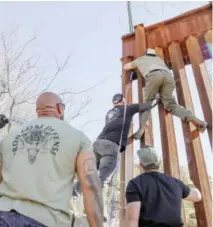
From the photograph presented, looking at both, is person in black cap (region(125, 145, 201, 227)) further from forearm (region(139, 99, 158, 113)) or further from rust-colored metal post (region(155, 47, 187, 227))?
forearm (region(139, 99, 158, 113))

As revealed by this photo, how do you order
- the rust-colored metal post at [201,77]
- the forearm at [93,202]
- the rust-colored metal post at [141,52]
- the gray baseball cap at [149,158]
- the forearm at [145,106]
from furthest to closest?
1. the forearm at [145,106]
2. the rust-colored metal post at [141,52]
3. the rust-colored metal post at [201,77]
4. the gray baseball cap at [149,158]
5. the forearm at [93,202]

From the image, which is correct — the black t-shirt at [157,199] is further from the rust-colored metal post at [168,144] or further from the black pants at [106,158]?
the black pants at [106,158]

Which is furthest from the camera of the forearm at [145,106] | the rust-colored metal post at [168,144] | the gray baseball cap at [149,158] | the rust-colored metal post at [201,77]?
the forearm at [145,106]

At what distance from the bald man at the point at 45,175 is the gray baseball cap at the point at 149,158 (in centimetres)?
61

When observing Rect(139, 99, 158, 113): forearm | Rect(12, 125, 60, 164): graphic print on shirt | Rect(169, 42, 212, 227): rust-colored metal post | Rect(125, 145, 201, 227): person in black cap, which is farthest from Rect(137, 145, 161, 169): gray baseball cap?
Rect(139, 99, 158, 113): forearm

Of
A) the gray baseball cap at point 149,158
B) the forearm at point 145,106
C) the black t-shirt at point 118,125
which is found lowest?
the gray baseball cap at point 149,158

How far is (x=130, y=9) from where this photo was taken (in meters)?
7.80

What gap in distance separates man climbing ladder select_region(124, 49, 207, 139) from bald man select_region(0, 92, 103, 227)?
7.47 feet

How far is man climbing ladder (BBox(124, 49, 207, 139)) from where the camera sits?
4.03 m

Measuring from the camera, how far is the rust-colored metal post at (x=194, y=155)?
297cm

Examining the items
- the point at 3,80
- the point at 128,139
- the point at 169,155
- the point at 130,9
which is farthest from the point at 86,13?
the point at 169,155

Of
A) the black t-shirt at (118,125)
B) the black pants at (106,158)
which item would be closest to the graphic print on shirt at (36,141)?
the black pants at (106,158)

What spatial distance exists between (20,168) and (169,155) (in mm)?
2334

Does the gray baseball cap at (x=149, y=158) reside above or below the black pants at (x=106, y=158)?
below
